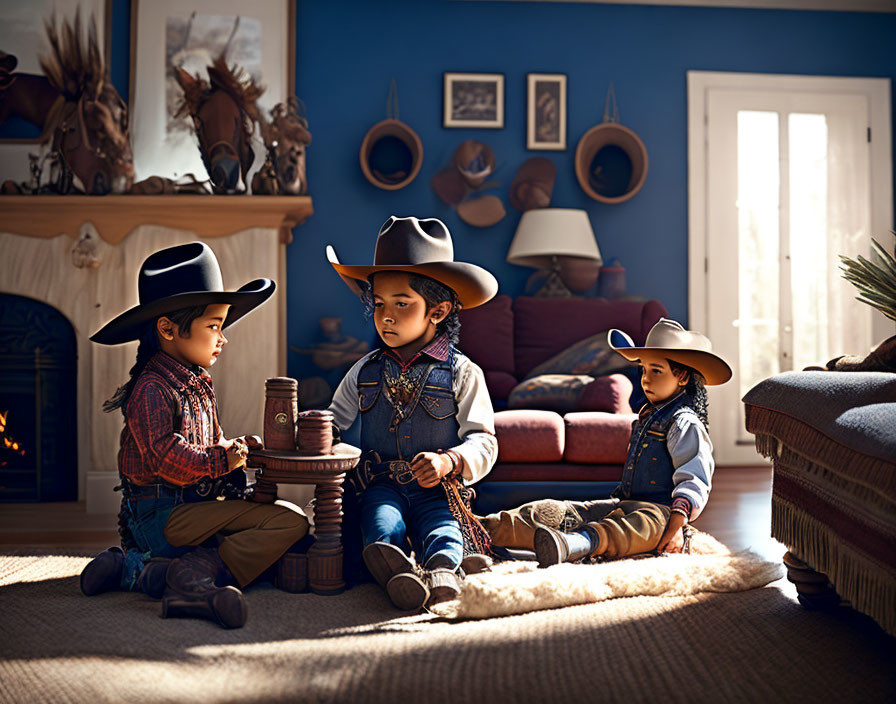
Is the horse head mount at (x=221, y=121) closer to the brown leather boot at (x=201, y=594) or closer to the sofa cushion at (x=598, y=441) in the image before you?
the sofa cushion at (x=598, y=441)

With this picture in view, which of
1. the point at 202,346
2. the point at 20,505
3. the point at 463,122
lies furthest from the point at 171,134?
the point at 202,346

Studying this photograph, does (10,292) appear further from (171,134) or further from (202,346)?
(202,346)

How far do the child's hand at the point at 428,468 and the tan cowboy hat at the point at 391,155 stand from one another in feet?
10.1

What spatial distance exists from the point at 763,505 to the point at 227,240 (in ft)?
8.91

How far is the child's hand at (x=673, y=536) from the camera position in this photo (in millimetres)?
2146

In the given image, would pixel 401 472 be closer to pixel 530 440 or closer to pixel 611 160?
pixel 530 440

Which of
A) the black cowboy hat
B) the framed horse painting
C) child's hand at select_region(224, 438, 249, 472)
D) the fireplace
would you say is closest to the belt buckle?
child's hand at select_region(224, 438, 249, 472)

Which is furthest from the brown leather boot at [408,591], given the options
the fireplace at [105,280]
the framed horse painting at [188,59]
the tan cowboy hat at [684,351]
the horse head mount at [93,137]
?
the framed horse painting at [188,59]

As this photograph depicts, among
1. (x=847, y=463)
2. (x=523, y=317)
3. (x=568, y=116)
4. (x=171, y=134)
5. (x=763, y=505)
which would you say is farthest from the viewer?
(x=568, y=116)

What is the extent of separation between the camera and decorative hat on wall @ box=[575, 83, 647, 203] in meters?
4.96

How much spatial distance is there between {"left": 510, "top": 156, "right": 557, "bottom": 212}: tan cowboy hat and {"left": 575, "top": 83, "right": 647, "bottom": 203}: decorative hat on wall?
18 cm

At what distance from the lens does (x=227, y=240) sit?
3.93m

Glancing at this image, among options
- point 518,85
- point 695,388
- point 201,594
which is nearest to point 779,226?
point 518,85

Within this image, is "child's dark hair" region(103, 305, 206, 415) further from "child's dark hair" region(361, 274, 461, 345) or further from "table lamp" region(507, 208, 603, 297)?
"table lamp" region(507, 208, 603, 297)
